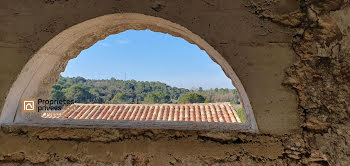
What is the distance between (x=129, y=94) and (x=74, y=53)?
30.9 ft

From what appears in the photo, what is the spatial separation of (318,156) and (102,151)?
1.18 meters

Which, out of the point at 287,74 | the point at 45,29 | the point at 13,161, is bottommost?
the point at 13,161

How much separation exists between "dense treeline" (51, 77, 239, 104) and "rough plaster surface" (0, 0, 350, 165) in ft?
13.6

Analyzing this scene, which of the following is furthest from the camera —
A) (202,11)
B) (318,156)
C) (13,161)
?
(13,161)

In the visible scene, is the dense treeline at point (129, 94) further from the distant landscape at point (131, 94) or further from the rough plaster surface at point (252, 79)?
the rough plaster surface at point (252, 79)

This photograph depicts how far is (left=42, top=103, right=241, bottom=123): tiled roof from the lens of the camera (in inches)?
201

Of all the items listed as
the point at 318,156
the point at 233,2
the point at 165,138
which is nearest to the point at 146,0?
the point at 233,2

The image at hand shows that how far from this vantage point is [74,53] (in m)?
1.64

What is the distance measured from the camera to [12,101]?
54.7 inches

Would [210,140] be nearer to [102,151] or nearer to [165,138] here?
[165,138]
